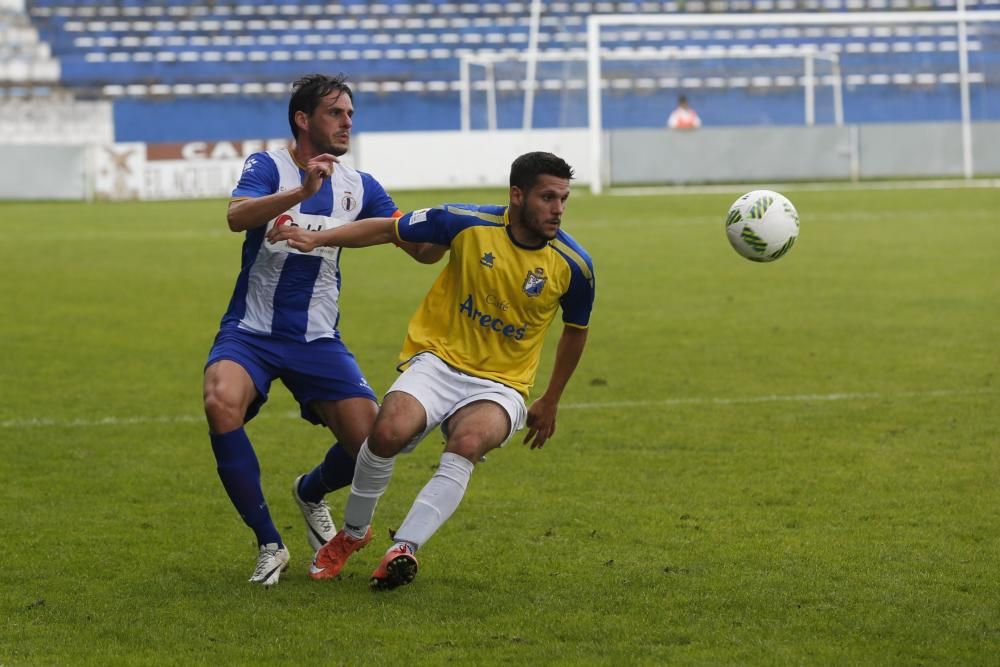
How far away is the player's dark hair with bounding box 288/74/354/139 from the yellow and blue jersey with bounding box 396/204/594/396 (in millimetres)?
552

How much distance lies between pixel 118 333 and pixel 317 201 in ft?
23.0

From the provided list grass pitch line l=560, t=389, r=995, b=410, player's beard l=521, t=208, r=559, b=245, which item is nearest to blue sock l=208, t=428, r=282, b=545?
player's beard l=521, t=208, r=559, b=245

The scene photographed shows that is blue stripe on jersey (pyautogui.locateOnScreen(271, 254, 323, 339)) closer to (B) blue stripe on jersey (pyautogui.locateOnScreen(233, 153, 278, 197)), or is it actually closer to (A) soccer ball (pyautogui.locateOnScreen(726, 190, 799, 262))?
(B) blue stripe on jersey (pyautogui.locateOnScreen(233, 153, 278, 197))

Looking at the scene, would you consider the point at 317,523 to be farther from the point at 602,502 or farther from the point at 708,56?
the point at 708,56

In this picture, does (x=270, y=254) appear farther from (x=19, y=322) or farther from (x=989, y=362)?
(x=19, y=322)

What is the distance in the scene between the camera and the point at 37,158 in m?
31.4

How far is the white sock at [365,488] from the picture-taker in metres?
5.22

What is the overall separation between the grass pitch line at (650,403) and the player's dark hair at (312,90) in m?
3.42

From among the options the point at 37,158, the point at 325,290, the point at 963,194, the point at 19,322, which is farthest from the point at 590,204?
the point at 325,290

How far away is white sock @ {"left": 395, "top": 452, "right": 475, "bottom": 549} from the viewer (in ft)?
16.4

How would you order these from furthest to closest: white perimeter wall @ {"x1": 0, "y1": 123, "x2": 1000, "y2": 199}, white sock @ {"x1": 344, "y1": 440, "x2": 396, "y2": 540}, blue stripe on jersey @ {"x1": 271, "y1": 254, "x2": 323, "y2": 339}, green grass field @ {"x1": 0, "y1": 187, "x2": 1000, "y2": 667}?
white perimeter wall @ {"x1": 0, "y1": 123, "x2": 1000, "y2": 199}, blue stripe on jersey @ {"x1": 271, "y1": 254, "x2": 323, "y2": 339}, white sock @ {"x1": 344, "y1": 440, "x2": 396, "y2": 540}, green grass field @ {"x1": 0, "y1": 187, "x2": 1000, "y2": 667}

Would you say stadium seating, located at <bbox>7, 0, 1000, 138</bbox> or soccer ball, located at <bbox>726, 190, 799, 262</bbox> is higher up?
stadium seating, located at <bbox>7, 0, 1000, 138</bbox>

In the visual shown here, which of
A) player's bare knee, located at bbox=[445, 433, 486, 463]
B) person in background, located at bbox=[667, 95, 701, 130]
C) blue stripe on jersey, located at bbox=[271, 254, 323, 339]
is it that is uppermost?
person in background, located at bbox=[667, 95, 701, 130]

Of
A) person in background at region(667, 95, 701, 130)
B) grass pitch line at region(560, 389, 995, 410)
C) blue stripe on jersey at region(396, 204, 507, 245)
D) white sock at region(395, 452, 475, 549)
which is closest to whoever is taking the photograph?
white sock at region(395, 452, 475, 549)
